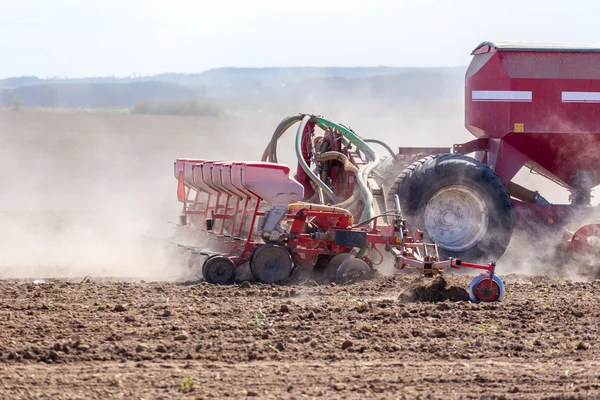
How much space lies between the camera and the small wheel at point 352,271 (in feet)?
31.5

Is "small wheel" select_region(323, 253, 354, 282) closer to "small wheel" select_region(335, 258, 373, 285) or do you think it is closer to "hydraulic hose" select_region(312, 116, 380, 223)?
"small wheel" select_region(335, 258, 373, 285)

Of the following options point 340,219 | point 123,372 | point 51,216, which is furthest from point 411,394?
point 51,216

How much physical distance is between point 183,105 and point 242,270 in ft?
153

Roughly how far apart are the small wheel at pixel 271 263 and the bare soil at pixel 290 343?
1.40 feet

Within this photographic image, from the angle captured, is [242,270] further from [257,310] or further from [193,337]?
[193,337]

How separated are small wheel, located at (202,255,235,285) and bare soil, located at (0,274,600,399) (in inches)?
15.4

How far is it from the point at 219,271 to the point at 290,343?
2.83 meters

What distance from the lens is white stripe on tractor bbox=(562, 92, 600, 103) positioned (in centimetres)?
1167

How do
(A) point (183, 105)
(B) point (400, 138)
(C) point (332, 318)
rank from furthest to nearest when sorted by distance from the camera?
(A) point (183, 105)
(B) point (400, 138)
(C) point (332, 318)

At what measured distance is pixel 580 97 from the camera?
11.7 m

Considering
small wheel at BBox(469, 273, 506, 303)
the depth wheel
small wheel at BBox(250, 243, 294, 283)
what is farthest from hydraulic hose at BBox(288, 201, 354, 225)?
small wheel at BBox(469, 273, 506, 303)

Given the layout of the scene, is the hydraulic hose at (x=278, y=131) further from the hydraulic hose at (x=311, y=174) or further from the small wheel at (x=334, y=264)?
the small wheel at (x=334, y=264)

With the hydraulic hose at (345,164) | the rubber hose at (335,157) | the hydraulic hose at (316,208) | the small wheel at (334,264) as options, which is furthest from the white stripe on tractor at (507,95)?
the small wheel at (334,264)

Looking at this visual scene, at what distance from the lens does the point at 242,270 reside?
9953 mm
